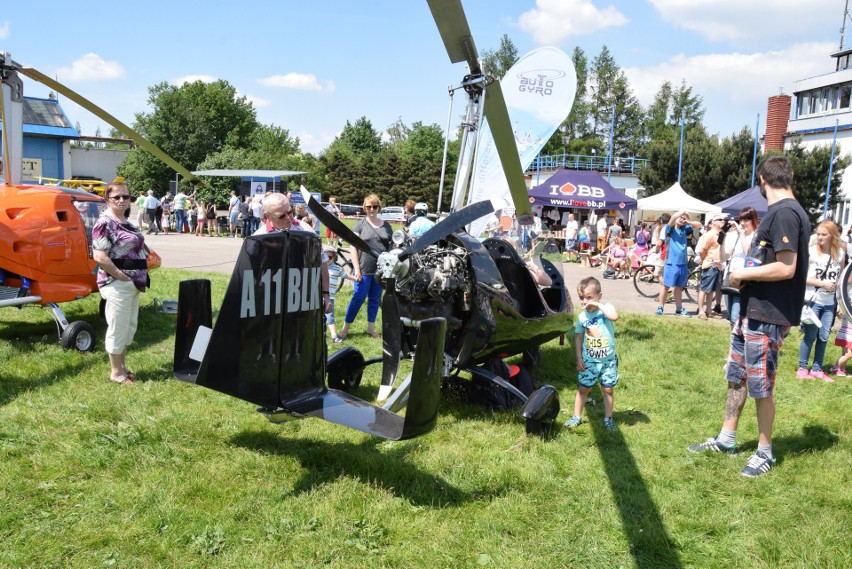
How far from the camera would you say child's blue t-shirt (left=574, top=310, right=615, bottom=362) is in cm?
506

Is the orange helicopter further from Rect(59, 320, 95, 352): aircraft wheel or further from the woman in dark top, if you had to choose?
the woman in dark top

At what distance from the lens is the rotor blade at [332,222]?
4.40 meters

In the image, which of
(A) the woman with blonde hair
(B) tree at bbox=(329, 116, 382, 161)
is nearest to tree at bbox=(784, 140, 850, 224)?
(A) the woman with blonde hair

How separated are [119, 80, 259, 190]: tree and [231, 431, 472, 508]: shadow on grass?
2265 inches

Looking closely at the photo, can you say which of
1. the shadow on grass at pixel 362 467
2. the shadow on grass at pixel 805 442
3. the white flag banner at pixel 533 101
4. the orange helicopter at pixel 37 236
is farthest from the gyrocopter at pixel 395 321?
the white flag banner at pixel 533 101

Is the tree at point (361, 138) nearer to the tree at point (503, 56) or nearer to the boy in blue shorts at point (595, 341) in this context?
the tree at point (503, 56)

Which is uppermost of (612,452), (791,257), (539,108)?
(539,108)

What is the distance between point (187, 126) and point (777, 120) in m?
54.6

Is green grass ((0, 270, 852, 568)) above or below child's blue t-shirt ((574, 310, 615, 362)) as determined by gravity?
below

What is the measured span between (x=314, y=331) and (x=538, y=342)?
271 centimetres

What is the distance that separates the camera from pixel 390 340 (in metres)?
4.92

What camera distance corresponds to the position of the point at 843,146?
38000 millimetres

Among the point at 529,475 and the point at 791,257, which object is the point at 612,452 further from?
the point at 791,257

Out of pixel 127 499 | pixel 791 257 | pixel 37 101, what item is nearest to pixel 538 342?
pixel 791 257
